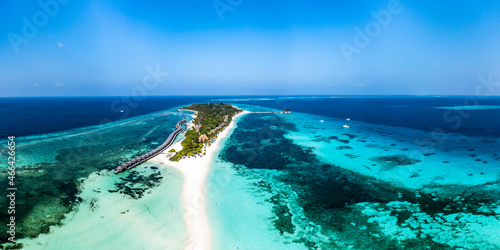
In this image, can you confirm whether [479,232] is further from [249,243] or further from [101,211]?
[101,211]

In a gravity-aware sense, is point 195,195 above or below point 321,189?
below

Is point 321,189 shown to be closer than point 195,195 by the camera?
No

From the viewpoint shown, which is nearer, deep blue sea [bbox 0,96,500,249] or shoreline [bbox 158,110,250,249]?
shoreline [bbox 158,110,250,249]

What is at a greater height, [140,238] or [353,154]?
[353,154]

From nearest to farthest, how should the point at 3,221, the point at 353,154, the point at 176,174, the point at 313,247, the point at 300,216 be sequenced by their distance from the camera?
1. the point at 313,247
2. the point at 3,221
3. the point at 300,216
4. the point at 176,174
5. the point at 353,154

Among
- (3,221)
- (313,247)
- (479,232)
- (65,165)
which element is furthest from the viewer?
(65,165)

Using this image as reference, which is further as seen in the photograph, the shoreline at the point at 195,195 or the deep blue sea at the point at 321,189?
the deep blue sea at the point at 321,189

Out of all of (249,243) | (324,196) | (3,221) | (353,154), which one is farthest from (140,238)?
(353,154)

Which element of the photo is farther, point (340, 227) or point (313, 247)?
point (340, 227)
